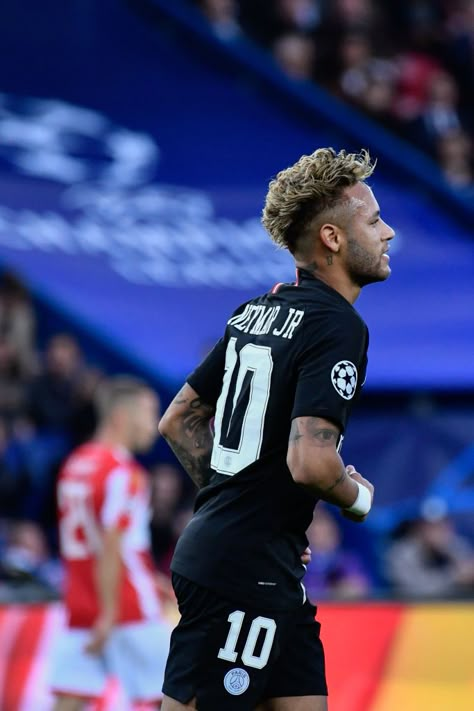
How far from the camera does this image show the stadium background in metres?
7.12

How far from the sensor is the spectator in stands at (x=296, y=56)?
513 inches

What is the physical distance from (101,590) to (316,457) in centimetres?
332

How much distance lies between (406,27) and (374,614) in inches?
357

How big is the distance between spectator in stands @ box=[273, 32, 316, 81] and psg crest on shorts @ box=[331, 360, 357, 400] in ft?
31.2

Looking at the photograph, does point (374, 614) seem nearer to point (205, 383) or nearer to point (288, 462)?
point (205, 383)

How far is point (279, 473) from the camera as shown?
3867mm

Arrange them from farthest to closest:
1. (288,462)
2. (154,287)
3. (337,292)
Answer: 1. (154,287)
2. (337,292)
3. (288,462)

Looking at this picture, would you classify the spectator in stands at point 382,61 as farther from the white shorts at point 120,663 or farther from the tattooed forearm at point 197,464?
the tattooed forearm at point 197,464

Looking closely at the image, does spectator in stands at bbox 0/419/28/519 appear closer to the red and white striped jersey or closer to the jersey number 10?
the red and white striped jersey

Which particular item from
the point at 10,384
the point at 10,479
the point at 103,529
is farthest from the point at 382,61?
the point at 103,529

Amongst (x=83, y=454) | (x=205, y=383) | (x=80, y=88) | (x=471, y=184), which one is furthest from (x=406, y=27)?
(x=205, y=383)

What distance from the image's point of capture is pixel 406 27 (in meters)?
14.6

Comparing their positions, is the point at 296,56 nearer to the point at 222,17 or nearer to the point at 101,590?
the point at 222,17

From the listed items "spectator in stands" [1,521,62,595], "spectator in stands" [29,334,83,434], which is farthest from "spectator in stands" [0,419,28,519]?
"spectator in stands" [29,334,83,434]
